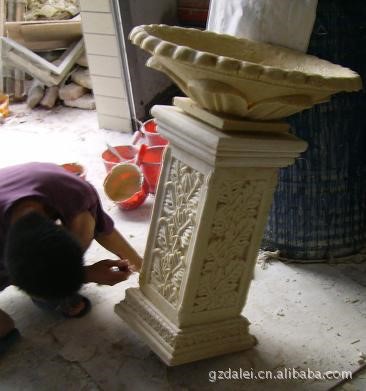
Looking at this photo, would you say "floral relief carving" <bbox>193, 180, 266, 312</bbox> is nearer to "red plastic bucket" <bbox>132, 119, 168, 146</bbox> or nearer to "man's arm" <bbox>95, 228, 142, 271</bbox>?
"man's arm" <bbox>95, 228, 142, 271</bbox>

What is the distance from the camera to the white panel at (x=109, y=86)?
9.27ft

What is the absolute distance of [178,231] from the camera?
49.7 inches

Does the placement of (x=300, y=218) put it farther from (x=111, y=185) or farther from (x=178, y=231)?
(x=111, y=185)

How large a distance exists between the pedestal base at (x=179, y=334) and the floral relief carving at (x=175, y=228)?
0.08 metres

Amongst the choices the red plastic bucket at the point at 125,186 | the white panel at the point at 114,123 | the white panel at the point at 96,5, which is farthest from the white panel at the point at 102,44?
the red plastic bucket at the point at 125,186

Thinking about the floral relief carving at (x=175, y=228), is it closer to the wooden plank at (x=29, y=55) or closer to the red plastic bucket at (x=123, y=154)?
the red plastic bucket at (x=123, y=154)

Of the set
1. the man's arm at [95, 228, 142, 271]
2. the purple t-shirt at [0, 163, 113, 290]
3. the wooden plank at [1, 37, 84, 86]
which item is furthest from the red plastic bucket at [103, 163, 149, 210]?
the wooden plank at [1, 37, 84, 86]

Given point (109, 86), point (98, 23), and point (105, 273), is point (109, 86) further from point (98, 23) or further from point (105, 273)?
point (105, 273)

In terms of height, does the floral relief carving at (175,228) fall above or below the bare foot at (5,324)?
above

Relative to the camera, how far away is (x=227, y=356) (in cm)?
141

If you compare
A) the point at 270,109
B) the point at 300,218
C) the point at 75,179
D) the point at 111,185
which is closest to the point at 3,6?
the point at 111,185

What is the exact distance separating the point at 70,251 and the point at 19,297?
0.68 m

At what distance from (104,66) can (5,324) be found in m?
1.79

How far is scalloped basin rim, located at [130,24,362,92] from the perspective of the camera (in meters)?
0.90
